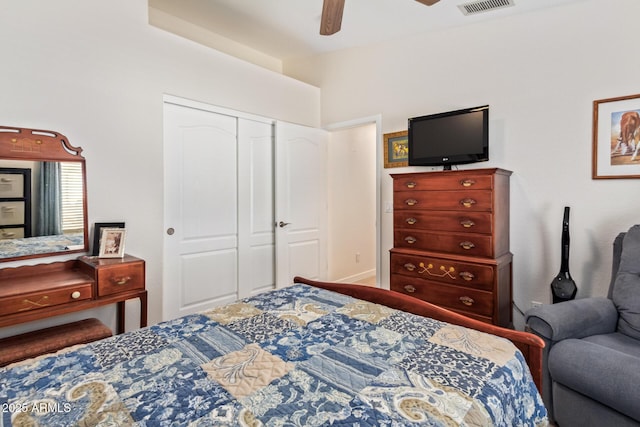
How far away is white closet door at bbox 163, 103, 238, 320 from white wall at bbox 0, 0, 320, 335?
0.13 meters

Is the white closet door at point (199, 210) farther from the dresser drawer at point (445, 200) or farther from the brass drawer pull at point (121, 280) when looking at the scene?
the dresser drawer at point (445, 200)

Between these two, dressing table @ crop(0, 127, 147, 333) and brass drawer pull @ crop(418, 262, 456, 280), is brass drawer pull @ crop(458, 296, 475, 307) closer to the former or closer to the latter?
brass drawer pull @ crop(418, 262, 456, 280)

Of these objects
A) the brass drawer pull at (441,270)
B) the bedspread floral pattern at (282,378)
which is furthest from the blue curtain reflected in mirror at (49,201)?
the brass drawer pull at (441,270)

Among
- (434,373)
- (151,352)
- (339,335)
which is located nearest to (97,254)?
(151,352)

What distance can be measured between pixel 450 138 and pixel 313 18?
1.72m

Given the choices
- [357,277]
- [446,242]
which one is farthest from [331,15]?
[357,277]

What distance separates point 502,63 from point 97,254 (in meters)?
3.57

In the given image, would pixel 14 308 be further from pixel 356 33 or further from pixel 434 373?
pixel 356 33

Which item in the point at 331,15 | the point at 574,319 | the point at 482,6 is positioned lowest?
the point at 574,319

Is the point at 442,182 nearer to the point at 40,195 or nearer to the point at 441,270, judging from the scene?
the point at 441,270

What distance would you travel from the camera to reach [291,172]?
392cm

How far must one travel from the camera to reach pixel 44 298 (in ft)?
6.53

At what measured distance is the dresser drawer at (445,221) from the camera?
2.59 meters

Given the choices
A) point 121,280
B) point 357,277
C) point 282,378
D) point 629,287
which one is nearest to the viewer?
point 282,378
